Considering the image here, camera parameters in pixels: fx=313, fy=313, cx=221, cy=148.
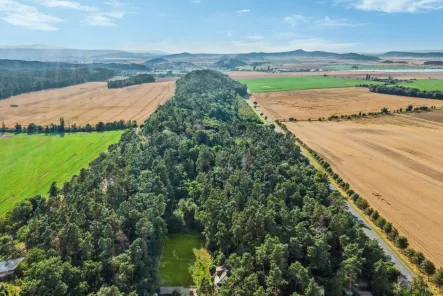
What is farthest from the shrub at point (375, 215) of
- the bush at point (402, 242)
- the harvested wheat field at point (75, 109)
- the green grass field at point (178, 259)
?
the harvested wheat field at point (75, 109)

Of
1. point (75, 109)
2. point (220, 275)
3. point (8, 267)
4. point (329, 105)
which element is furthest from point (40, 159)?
point (329, 105)

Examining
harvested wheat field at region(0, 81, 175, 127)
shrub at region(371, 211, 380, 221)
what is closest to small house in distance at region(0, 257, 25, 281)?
shrub at region(371, 211, 380, 221)

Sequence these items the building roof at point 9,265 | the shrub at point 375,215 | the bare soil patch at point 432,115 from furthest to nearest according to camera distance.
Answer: the bare soil patch at point 432,115, the shrub at point 375,215, the building roof at point 9,265

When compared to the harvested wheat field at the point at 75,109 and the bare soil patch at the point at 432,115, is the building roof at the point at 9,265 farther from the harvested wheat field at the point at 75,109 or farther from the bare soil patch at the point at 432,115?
the bare soil patch at the point at 432,115

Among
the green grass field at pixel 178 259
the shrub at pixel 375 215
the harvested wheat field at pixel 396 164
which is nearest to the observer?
the green grass field at pixel 178 259

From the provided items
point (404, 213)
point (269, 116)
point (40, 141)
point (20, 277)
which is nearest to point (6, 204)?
point (20, 277)

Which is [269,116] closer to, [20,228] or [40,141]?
[40,141]

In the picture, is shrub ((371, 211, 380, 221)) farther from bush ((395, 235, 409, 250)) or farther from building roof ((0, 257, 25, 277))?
building roof ((0, 257, 25, 277))

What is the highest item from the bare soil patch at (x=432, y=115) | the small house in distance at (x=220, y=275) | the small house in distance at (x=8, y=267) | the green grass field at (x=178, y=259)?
the bare soil patch at (x=432, y=115)

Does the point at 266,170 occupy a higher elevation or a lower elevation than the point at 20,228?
higher
